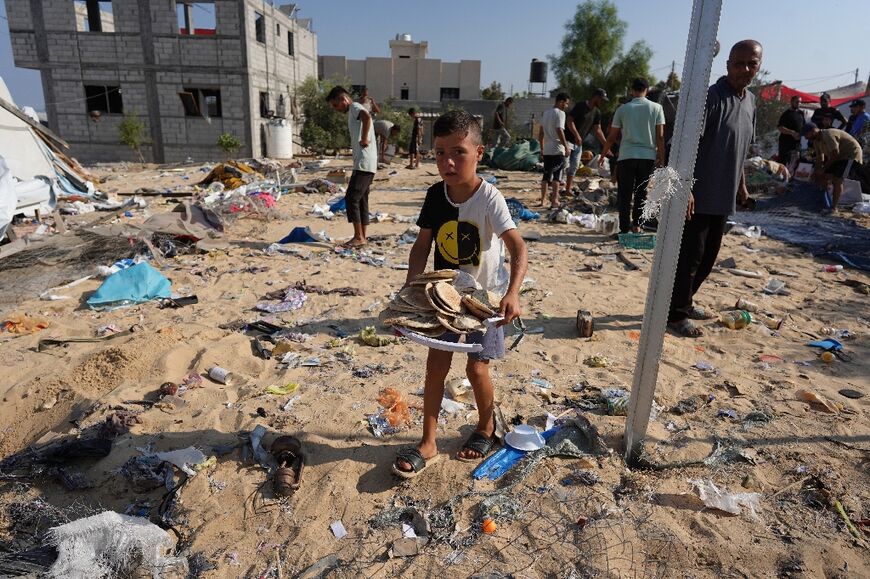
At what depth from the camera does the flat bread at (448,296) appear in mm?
1999

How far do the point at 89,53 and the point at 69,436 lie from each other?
22115mm

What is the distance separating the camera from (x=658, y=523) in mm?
2096

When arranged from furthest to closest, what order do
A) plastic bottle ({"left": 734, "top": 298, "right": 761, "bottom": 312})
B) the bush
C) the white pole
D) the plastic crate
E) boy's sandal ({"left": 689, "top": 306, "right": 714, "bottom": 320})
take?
1. the bush
2. the plastic crate
3. plastic bottle ({"left": 734, "top": 298, "right": 761, "bottom": 312})
4. boy's sandal ({"left": 689, "top": 306, "right": 714, "bottom": 320})
5. the white pole

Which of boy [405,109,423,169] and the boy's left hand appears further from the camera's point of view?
boy [405,109,423,169]

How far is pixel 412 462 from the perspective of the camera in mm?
2375

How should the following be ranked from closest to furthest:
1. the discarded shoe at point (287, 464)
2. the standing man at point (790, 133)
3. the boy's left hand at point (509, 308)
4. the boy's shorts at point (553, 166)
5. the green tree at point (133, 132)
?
the boy's left hand at point (509, 308) < the discarded shoe at point (287, 464) < the boy's shorts at point (553, 166) < the standing man at point (790, 133) < the green tree at point (133, 132)

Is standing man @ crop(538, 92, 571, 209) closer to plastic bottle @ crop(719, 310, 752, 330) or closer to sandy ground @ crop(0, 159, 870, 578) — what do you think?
sandy ground @ crop(0, 159, 870, 578)

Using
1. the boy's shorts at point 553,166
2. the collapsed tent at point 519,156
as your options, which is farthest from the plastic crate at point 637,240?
the collapsed tent at point 519,156

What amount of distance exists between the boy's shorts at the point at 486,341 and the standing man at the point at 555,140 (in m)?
6.44

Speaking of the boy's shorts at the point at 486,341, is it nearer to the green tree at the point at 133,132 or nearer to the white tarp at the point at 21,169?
the white tarp at the point at 21,169

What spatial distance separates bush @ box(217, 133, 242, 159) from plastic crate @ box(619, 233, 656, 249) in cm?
1684

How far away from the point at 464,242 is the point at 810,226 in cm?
787

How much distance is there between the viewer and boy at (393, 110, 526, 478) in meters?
2.19

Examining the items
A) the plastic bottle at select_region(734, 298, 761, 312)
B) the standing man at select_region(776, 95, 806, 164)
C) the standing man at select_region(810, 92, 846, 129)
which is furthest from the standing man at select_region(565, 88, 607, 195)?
the plastic bottle at select_region(734, 298, 761, 312)
